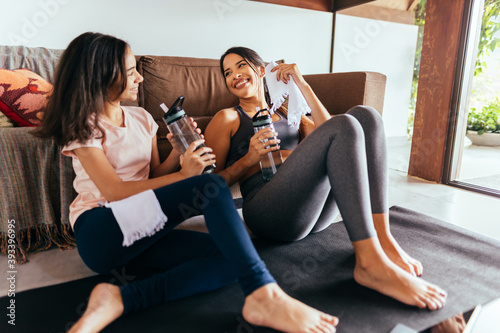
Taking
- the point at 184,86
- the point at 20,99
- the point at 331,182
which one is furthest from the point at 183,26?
the point at 331,182

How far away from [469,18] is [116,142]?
2.24 m

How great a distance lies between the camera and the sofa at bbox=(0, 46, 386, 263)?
47.5 inches

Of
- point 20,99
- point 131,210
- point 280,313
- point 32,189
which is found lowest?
point 280,313

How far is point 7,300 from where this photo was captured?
3.24 ft

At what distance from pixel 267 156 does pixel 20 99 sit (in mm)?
992

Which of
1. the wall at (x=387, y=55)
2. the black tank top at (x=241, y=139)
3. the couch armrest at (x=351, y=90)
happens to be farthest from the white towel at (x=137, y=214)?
the wall at (x=387, y=55)

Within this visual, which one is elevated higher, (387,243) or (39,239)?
(387,243)

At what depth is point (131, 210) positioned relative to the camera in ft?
2.63

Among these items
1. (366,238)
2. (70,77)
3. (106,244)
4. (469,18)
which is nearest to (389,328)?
(366,238)

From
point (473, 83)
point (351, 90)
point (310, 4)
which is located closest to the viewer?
point (351, 90)

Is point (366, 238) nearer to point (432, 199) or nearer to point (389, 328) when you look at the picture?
point (389, 328)

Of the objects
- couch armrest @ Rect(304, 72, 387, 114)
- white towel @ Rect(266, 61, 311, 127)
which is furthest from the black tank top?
couch armrest @ Rect(304, 72, 387, 114)

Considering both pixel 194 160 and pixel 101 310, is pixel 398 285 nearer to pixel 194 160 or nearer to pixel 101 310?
pixel 194 160

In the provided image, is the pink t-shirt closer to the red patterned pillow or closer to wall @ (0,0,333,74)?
the red patterned pillow
